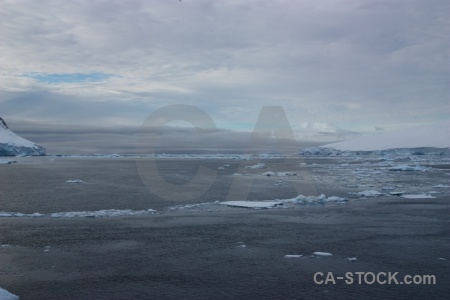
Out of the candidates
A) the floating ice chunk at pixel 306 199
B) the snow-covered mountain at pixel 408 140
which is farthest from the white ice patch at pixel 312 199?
the snow-covered mountain at pixel 408 140

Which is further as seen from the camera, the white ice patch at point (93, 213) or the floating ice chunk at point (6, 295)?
the white ice patch at point (93, 213)

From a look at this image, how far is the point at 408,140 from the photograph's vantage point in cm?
8950

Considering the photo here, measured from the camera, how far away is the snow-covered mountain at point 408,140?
276 feet

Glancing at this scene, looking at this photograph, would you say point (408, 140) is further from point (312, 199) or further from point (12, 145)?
point (12, 145)

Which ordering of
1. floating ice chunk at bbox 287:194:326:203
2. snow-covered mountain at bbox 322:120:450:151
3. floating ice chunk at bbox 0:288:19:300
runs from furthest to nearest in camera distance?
snow-covered mountain at bbox 322:120:450:151
floating ice chunk at bbox 287:194:326:203
floating ice chunk at bbox 0:288:19:300

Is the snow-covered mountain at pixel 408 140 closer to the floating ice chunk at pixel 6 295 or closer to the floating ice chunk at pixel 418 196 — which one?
the floating ice chunk at pixel 418 196

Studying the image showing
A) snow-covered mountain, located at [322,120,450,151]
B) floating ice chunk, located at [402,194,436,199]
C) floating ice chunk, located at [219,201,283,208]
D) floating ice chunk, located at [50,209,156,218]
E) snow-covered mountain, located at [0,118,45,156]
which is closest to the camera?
floating ice chunk, located at [50,209,156,218]


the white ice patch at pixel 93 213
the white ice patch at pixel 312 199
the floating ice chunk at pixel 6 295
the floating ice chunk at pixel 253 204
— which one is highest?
the white ice patch at pixel 312 199

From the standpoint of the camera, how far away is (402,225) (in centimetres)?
1557

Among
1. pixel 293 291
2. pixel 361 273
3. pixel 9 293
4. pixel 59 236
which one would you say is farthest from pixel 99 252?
pixel 361 273

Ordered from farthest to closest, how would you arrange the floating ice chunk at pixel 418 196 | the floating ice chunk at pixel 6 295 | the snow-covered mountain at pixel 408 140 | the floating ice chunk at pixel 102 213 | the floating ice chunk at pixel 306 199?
the snow-covered mountain at pixel 408 140, the floating ice chunk at pixel 418 196, the floating ice chunk at pixel 306 199, the floating ice chunk at pixel 102 213, the floating ice chunk at pixel 6 295

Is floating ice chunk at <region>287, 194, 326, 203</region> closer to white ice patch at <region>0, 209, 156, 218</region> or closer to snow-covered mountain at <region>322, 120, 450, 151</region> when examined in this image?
white ice patch at <region>0, 209, 156, 218</region>

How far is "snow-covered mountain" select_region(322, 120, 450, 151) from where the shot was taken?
8406 centimetres

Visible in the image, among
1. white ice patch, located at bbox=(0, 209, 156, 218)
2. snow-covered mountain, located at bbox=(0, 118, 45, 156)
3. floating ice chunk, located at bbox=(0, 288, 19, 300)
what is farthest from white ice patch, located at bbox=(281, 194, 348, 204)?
snow-covered mountain, located at bbox=(0, 118, 45, 156)
